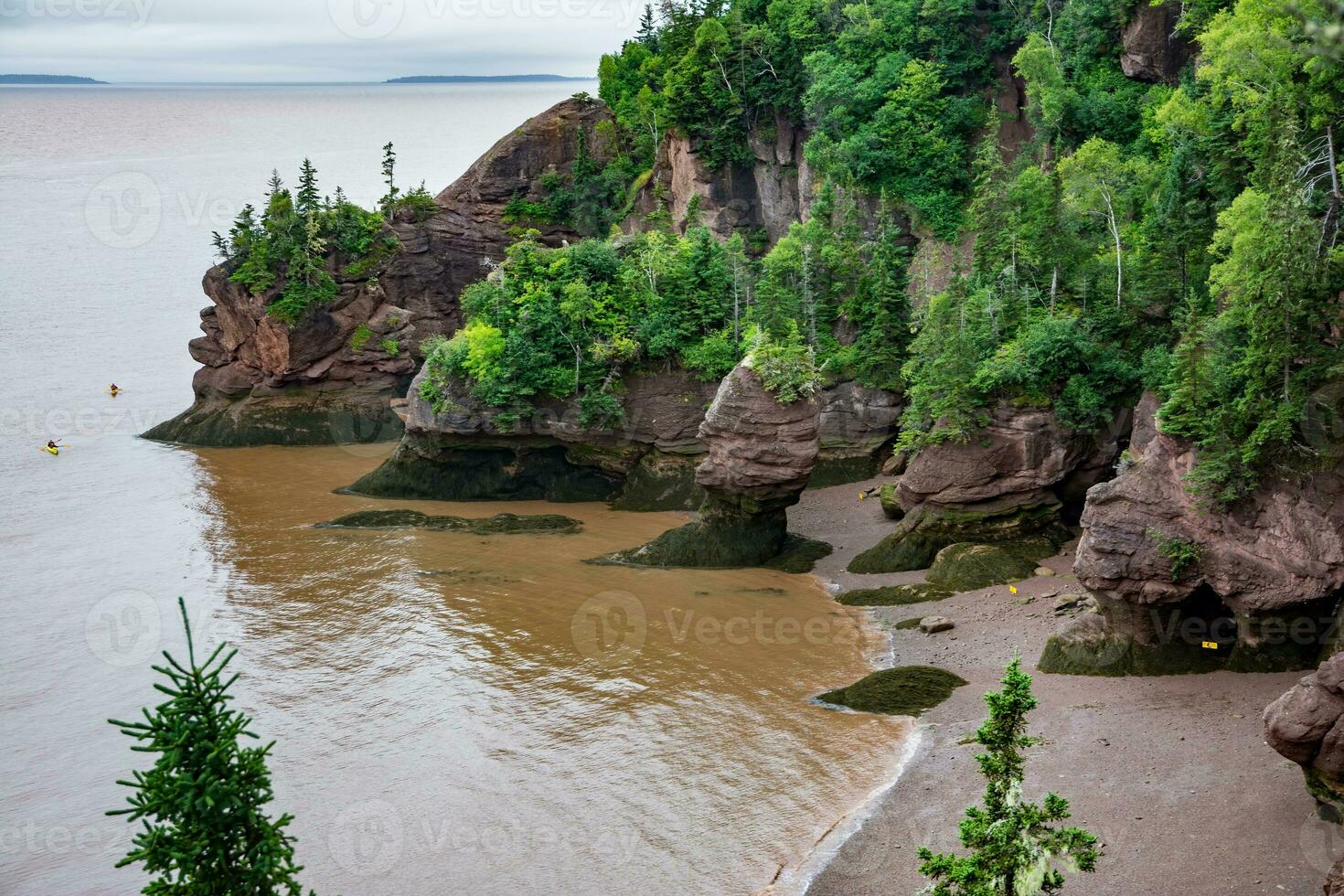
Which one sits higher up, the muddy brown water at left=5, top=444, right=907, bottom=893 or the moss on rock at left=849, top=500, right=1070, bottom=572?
the moss on rock at left=849, top=500, right=1070, bottom=572

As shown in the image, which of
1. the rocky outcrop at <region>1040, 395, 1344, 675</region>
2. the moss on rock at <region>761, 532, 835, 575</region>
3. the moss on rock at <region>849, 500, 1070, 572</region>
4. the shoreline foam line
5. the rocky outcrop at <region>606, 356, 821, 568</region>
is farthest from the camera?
the moss on rock at <region>761, 532, 835, 575</region>

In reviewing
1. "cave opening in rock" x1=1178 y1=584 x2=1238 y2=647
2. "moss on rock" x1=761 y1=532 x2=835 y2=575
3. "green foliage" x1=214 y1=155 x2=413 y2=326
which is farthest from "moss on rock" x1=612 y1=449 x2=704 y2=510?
"green foliage" x1=214 y1=155 x2=413 y2=326

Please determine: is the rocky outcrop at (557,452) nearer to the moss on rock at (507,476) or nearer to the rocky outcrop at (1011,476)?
the moss on rock at (507,476)

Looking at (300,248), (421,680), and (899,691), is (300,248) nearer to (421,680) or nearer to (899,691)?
(421,680)

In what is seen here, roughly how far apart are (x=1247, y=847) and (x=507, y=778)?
1469cm

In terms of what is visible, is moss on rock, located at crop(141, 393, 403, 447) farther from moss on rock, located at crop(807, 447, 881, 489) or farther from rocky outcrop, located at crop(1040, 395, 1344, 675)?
rocky outcrop, located at crop(1040, 395, 1344, 675)

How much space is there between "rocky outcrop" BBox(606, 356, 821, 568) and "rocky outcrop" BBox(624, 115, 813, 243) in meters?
23.1

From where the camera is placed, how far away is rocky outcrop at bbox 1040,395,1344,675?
24766 mm

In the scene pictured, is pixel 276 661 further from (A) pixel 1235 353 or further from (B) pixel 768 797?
(A) pixel 1235 353

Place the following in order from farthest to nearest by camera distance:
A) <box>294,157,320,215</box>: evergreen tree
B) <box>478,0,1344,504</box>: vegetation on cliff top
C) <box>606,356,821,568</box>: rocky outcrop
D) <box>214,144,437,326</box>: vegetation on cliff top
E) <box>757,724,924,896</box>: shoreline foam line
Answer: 1. <box>294,157,320,215</box>: evergreen tree
2. <box>214,144,437,326</box>: vegetation on cliff top
3. <box>606,356,821,568</box>: rocky outcrop
4. <box>478,0,1344,504</box>: vegetation on cliff top
5. <box>757,724,924,896</box>: shoreline foam line

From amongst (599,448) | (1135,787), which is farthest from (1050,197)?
(1135,787)

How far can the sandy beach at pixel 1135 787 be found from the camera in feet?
64.5

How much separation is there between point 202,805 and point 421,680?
60.4ft

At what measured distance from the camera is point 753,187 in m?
61.3
